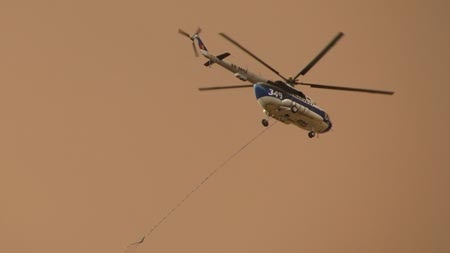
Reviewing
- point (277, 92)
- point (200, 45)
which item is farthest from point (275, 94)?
point (200, 45)

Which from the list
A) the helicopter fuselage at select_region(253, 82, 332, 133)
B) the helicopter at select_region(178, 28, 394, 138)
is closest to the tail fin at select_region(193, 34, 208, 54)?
the helicopter at select_region(178, 28, 394, 138)

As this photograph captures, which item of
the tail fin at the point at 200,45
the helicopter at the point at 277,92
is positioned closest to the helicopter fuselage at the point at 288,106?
the helicopter at the point at 277,92

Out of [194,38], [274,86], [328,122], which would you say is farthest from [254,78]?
[328,122]

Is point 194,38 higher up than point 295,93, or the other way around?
point 194,38

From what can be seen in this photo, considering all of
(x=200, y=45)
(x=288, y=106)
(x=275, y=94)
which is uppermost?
(x=200, y=45)

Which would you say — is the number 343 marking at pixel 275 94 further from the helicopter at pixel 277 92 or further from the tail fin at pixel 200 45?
the tail fin at pixel 200 45

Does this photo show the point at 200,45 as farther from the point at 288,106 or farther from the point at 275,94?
the point at 288,106

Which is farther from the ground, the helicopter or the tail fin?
the tail fin

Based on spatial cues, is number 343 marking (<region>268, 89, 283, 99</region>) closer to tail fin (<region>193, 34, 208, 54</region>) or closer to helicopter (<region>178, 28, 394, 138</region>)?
helicopter (<region>178, 28, 394, 138</region>)

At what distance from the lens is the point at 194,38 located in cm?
1947

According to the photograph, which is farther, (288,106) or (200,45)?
(288,106)

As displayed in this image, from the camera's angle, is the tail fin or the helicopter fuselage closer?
the helicopter fuselage

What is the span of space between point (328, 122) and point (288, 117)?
2.00 meters

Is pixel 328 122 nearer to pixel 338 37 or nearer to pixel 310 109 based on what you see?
pixel 310 109
